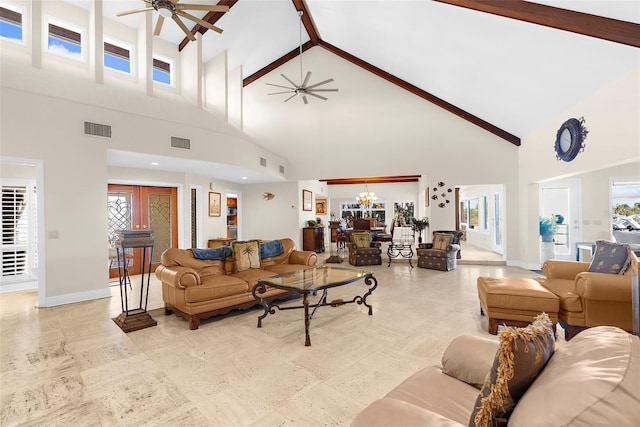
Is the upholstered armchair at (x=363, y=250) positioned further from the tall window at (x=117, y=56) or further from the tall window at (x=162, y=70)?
the tall window at (x=117, y=56)

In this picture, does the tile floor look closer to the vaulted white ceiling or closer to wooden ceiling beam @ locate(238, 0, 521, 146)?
the vaulted white ceiling

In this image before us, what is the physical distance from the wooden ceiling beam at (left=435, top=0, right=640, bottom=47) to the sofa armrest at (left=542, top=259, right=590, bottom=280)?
2.36 metres

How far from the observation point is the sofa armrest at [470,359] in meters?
1.43

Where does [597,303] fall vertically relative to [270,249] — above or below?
below

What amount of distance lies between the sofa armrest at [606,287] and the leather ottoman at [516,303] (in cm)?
27

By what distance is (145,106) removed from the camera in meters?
5.00

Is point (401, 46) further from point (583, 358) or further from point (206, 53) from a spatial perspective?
point (583, 358)

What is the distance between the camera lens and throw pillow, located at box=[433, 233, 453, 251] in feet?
Answer: 22.1

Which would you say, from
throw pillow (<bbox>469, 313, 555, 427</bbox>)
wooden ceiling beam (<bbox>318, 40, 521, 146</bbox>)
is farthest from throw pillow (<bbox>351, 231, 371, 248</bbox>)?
throw pillow (<bbox>469, 313, 555, 427</bbox>)

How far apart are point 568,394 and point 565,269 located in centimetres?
362

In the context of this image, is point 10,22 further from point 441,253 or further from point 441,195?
point 441,195

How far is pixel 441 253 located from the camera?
6688mm

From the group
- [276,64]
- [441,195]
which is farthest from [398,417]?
[276,64]

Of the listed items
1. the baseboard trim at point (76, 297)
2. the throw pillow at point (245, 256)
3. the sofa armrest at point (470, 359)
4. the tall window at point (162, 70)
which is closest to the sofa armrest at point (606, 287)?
the sofa armrest at point (470, 359)
